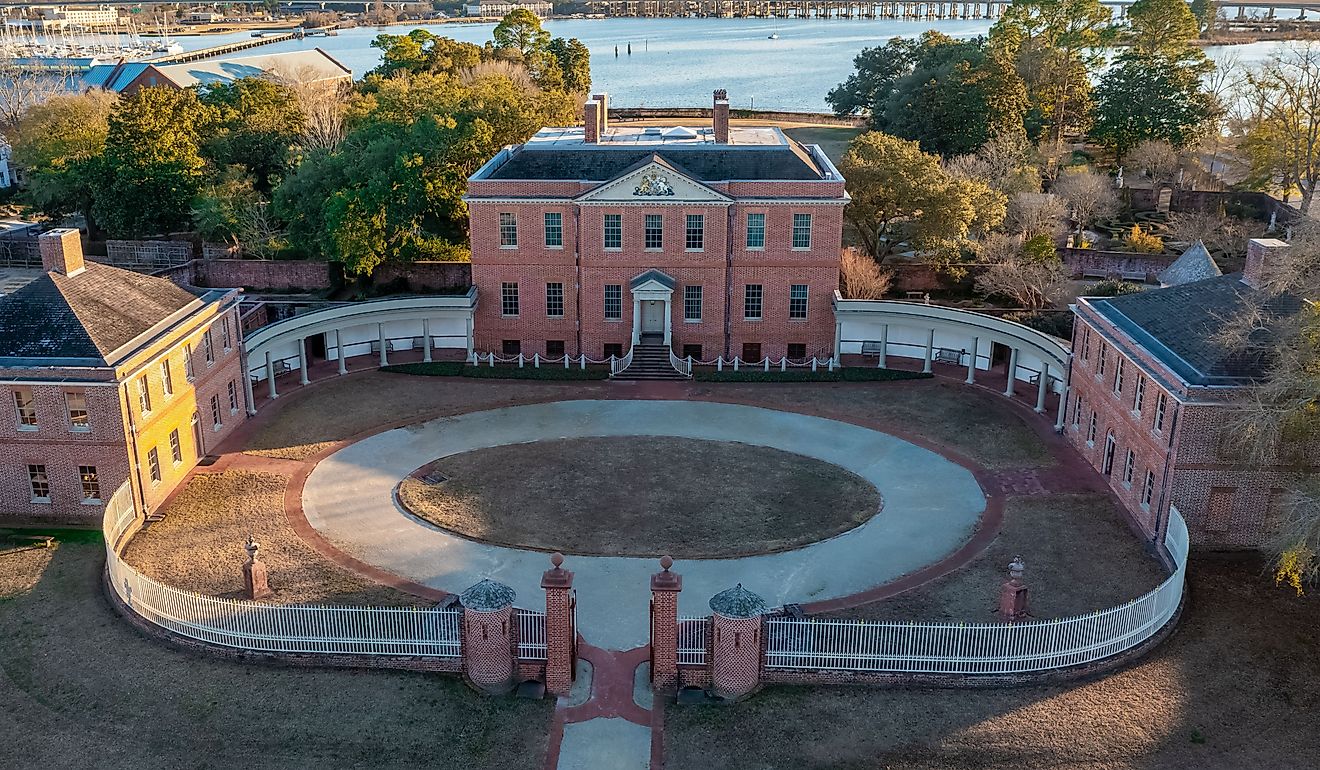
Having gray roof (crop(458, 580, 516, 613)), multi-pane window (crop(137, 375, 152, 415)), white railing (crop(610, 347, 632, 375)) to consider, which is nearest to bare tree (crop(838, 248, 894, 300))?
white railing (crop(610, 347, 632, 375))

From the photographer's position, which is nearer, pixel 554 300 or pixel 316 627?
pixel 316 627

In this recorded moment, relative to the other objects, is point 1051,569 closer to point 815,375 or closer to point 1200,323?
point 1200,323

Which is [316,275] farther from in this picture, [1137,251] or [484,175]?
[1137,251]

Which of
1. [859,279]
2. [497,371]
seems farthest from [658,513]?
[859,279]

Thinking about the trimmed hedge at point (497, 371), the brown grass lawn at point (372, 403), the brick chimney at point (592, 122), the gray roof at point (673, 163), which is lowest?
the brown grass lawn at point (372, 403)

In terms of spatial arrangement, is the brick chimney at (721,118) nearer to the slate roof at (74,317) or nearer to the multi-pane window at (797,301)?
the multi-pane window at (797,301)

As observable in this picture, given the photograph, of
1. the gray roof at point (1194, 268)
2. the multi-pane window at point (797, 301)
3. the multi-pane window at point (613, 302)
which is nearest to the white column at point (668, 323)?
the multi-pane window at point (613, 302)

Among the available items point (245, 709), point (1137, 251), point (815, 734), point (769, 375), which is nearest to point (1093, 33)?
point (1137, 251)
